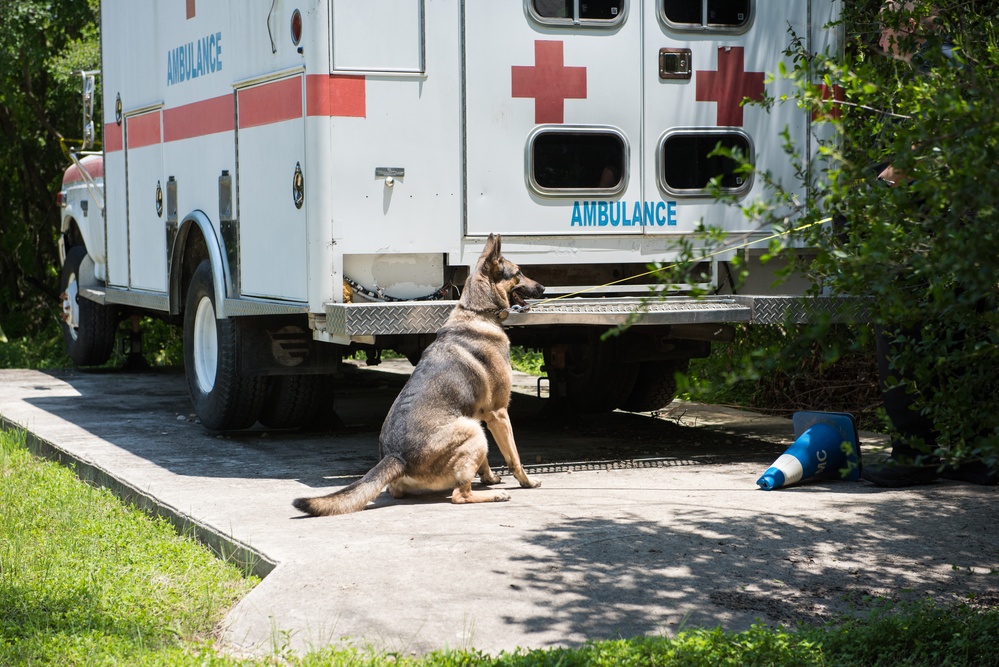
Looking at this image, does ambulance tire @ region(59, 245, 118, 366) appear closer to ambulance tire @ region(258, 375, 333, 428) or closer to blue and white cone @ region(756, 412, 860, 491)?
ambulance tire @ region(258, 375, 333, 428)

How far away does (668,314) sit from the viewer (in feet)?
22.8

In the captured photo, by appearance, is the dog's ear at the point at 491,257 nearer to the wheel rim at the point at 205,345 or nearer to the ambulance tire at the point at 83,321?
the wheel rim at the point at 205,345

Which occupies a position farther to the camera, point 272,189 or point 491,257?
point 272,189

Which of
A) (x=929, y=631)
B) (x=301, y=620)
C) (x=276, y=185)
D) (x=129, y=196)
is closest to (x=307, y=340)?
(x=276, y=185)

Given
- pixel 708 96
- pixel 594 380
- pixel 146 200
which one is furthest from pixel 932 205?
pixel 146 200

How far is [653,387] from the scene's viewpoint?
9.45 meters

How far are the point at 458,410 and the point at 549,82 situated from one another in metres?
1.99

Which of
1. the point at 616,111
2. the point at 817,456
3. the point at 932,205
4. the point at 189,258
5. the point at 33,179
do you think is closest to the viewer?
the point at 932,205

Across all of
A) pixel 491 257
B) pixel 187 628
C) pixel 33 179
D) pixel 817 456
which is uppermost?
pixel 33 179

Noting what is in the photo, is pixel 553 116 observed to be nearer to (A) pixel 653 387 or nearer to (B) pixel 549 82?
(B) pixel 549 82

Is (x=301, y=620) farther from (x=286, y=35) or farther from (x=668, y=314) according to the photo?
(x=286, y=35)

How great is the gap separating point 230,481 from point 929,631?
4005 millimetres

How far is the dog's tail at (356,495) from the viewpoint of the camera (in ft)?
19.0

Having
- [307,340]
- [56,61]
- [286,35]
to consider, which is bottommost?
[307,340]
